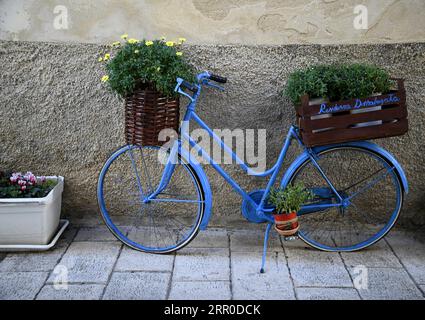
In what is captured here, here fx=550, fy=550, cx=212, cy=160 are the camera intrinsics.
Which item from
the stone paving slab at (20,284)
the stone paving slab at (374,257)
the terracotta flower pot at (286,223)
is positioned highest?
the terracotta flower pot at (286,223)

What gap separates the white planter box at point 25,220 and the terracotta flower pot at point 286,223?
1.73 m

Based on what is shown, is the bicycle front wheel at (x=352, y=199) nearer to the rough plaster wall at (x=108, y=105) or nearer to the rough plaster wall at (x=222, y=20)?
the rough plaster wall at (x=108, y=105)

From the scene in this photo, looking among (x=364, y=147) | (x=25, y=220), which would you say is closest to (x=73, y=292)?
(x=25, y=220)

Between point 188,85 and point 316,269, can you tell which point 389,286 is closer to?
point 316,269

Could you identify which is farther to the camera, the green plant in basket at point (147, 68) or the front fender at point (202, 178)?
the front fender at point (202, 178)

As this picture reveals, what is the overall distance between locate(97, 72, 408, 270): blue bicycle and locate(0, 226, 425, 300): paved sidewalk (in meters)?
0.15

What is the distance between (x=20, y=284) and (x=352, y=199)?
267 centimetres

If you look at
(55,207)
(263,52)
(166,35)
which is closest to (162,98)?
(166,35)

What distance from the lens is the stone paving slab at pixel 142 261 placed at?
3991 millimetres

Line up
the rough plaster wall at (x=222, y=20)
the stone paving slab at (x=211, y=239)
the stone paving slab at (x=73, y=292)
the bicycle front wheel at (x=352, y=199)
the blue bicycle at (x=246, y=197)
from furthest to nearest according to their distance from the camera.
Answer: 1. the bicycle front wheel at (x=352, y=199)
2. the stone paving slab at (x=211, y=239)
3. the rough plaster wall at (x=222, y=20)
4. the blue bicycle at (x=246, y=197)
5. the stone paving slab at (x=73, y=292)

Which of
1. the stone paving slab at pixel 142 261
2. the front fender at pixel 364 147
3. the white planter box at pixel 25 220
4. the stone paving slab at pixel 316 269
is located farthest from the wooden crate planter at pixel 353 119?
the white planter box at pixel 25 220

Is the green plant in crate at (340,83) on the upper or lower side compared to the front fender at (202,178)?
upper

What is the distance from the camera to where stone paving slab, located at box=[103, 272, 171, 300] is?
11.8ft

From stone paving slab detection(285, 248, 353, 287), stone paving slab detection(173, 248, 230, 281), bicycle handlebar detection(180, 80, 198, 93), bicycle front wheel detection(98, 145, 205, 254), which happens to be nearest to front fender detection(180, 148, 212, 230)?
stone paving slab detection(173, 248, 230, 281)
